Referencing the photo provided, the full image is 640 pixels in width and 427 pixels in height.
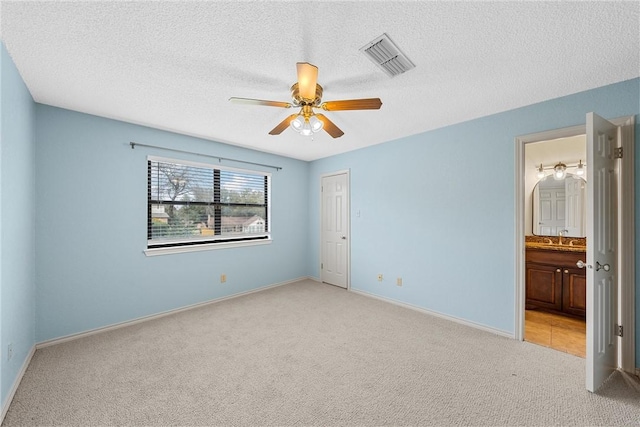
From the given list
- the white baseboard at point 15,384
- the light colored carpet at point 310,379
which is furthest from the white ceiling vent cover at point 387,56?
the white baseboard at point 15,384

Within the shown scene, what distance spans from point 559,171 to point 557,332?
2412mm

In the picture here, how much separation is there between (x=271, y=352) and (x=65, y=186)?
8.84ft

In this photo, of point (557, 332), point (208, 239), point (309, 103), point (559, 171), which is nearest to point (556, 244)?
point (559, 171)

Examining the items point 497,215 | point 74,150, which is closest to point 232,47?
point 74,150

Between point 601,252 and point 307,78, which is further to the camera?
point 601,252

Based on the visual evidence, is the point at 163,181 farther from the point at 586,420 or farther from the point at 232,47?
the point at 586,420

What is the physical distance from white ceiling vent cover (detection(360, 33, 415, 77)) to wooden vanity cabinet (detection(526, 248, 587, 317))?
3.24 meters

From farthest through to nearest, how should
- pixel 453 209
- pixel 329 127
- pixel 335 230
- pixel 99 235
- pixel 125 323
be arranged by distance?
pixel 335 230 < pixel 453 209 < pixel 125 323 < pixel 99 235 < pixel 329 127

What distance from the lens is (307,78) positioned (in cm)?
169

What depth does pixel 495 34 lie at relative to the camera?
5.18 feet

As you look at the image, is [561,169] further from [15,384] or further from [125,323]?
[15,384]

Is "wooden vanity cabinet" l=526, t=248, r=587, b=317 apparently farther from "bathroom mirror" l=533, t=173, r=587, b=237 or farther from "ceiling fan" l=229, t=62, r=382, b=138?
"ceiling fan" l=229, t=62, r=382, b=138

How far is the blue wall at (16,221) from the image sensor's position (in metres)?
1.73

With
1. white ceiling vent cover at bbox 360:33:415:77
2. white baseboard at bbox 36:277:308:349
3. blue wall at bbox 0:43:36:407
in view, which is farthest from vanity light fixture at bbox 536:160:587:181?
blue wall at bbox 0:43:36:407
